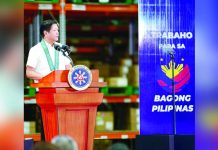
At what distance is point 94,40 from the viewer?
1181cm

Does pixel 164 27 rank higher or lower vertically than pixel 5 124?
higher

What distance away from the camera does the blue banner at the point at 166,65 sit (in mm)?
7164

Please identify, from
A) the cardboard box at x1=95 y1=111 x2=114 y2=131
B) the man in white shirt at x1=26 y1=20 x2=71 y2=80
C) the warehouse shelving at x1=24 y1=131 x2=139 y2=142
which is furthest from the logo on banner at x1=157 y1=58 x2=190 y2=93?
the cardboard box at x1=95 y1=111 x2=114 y2=131

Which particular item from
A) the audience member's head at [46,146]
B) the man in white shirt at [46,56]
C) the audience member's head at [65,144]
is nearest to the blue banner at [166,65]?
the man in white shirt at [46,56]

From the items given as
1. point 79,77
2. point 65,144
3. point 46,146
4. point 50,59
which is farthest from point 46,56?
point 46,146

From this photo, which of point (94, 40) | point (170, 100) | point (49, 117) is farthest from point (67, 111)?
point (94, 40)

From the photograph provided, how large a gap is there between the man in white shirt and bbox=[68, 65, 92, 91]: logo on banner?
1.92 feet

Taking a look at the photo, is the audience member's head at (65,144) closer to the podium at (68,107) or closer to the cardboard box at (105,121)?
the podium at (68,107)

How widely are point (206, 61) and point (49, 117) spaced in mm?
1826

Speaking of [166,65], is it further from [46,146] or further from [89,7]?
[46,146]

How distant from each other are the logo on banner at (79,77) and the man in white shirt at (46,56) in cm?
59

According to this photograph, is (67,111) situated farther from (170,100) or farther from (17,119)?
(170,100)

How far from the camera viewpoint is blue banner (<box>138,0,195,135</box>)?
282 inches

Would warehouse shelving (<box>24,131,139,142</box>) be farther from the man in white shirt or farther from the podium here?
the podium
